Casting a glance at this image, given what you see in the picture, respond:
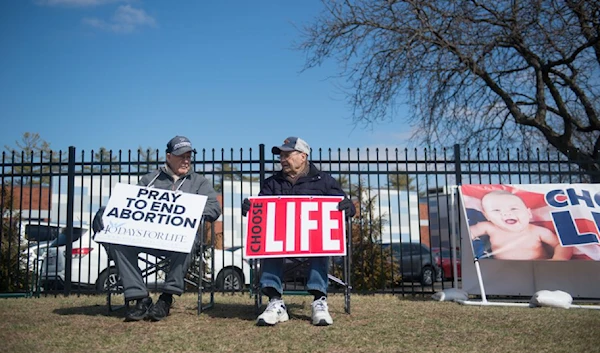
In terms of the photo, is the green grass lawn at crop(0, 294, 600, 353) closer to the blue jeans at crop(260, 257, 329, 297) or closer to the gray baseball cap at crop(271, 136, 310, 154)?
the blue jeans at crop(260, 257, 329, 297)

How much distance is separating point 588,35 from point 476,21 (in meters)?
1.86

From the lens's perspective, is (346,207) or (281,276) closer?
(281,276)

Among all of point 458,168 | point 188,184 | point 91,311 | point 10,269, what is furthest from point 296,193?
point 10,269

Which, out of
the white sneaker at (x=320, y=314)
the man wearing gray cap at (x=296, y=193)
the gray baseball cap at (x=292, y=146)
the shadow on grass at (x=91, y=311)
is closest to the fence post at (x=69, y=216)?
the shadow on grass at (x=91, y=311)

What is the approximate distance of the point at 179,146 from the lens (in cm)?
504

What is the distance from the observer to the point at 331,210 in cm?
490

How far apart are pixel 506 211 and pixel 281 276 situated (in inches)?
118

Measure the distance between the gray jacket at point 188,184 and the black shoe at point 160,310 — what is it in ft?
2.75

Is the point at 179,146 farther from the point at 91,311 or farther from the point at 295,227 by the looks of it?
the point at 91,311

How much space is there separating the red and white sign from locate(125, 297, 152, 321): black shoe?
96 cm

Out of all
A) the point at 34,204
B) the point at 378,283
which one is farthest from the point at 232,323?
the point at 34,204

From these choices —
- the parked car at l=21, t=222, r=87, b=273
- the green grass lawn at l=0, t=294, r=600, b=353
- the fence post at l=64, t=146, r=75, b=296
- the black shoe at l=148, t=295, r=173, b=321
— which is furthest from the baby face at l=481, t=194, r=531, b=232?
the fence post at l=64, t=146, r=75, b=296

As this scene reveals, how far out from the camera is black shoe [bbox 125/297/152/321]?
4.57 meters

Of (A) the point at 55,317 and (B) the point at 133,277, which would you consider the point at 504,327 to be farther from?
(A) the point at 55,317
